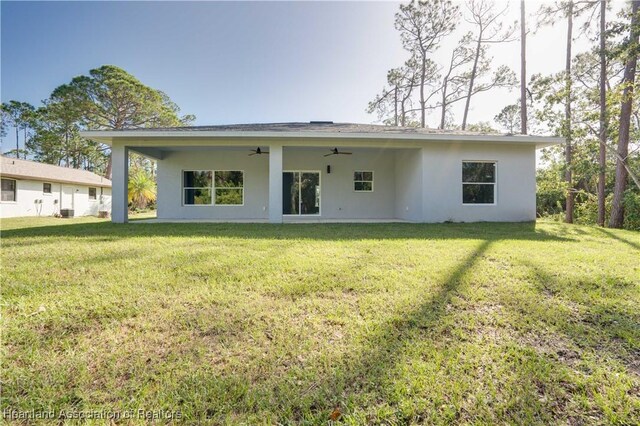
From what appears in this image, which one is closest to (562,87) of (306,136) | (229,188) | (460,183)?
(460,183)

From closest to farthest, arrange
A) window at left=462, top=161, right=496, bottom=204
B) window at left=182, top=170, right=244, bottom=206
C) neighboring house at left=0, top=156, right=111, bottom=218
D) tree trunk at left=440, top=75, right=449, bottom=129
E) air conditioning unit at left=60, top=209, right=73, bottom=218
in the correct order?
1. window at left=462, top=161, right=496, bottom=204
2. window at left=182, top=170, right=244, bottom=206
3. neighboring house at left=0, top=156, right=111, bottom=218
4. air conditioning unit at left=60, top=209, right=73, bottom=218
5. tree trunk at left=440, top=75, right=449, bottom=129

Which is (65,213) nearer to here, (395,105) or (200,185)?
(200,185)

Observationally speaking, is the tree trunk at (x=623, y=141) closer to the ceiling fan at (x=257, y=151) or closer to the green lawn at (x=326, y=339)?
the green lawn at (x=326, y=339)

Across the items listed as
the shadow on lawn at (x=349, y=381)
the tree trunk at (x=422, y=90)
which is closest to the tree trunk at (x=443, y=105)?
the tree trunk at (x=422, y=90)

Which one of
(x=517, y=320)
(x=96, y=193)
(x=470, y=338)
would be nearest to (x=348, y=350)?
(x=470, y=338)

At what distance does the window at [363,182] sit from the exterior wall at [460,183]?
3071 mm

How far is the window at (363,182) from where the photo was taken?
12.4m

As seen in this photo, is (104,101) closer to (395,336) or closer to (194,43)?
(194,43)

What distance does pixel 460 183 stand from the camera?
977 centimetres

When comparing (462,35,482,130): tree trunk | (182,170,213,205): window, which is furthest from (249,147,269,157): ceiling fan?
(462,35,482,130): tree trunk

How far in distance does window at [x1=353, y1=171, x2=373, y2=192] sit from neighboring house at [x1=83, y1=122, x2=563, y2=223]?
44 millimetres

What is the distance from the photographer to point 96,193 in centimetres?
2258

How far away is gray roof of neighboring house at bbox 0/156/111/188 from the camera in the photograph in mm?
15771

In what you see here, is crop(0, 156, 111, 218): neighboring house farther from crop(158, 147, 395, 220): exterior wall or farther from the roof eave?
the roof eave
